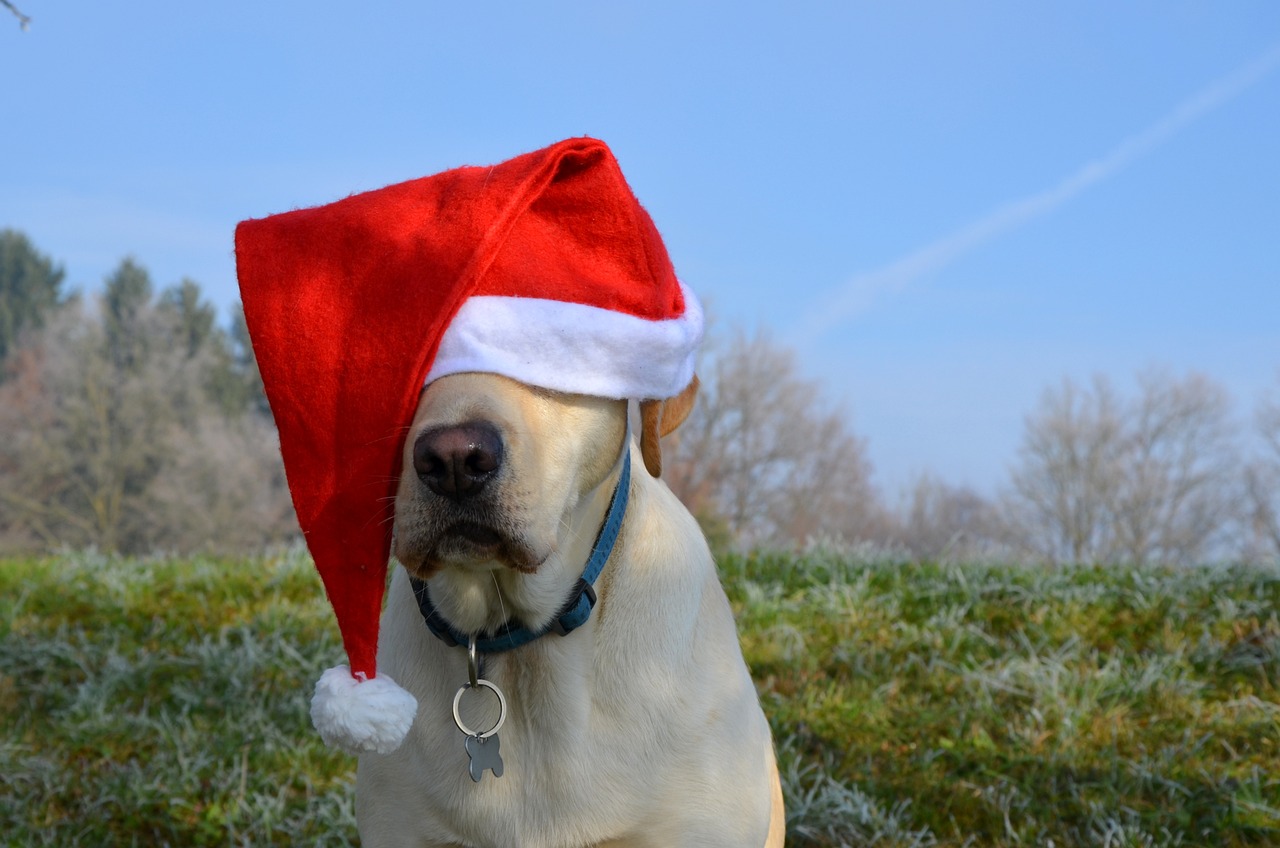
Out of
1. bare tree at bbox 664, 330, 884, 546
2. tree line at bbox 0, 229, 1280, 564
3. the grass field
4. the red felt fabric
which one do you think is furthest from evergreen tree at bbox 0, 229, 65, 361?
the red felt fabric

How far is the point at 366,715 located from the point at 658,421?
2.85ft

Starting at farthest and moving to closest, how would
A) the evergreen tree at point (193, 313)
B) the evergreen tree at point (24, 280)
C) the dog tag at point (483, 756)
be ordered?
the evergreen tree at point (24, 280) < the evergreen tree at point (193, 313) < the dog tag at point (483, 756)

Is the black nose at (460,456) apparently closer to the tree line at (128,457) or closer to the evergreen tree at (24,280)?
the tree line at (128,457)

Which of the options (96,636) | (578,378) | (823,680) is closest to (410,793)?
(578,378)

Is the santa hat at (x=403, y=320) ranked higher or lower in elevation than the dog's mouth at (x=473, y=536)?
higher

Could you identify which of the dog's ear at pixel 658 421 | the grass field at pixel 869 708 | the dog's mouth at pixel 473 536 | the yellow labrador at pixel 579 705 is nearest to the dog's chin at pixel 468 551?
the dog's mouth at pixel 473 536

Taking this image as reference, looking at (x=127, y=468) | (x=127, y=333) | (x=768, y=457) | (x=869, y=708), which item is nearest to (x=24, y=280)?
(x=127, y=333)

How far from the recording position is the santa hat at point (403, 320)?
2.17 metres

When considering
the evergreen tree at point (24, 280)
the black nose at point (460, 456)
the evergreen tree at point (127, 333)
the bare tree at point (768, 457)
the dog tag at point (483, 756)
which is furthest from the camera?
the evergreen tree at point (24, 280)

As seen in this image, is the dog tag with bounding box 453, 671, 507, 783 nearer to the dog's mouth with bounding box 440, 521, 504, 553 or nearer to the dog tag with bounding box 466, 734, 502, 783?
the dog tag with bounding box 466, 734, 502, 783

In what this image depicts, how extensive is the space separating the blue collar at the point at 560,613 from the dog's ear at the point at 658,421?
0.05 m

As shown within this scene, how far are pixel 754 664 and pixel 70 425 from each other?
2574 centimetres

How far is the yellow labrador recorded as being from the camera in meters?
2.37

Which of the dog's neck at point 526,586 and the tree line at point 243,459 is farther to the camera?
the tree line at point 243,459
